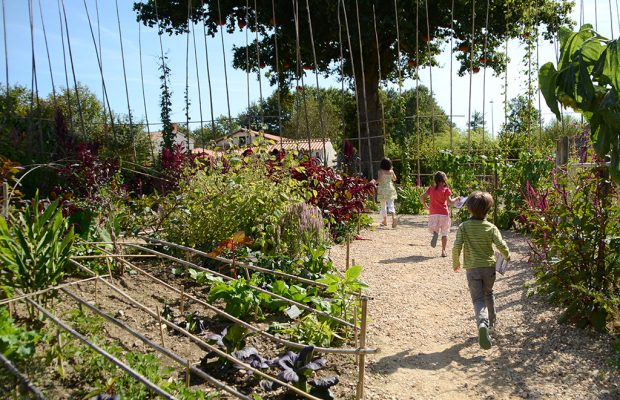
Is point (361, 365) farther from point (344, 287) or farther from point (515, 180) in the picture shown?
point (515, 180)

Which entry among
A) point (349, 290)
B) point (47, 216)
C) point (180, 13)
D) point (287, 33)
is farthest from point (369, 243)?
point (180, 13)

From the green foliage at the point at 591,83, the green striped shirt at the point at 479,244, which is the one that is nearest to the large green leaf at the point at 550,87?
the green foliage at the point at 591,83

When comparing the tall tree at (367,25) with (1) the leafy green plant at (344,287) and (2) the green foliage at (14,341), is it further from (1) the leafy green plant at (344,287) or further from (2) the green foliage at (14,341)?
(2) the green foliage at (14,341)

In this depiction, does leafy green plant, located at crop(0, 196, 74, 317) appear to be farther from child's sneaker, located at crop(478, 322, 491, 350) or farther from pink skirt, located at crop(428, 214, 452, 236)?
pink skirt, located at crop(428, 214, 452, 236)

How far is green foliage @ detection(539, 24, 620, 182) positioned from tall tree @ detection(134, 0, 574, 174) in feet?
30.3

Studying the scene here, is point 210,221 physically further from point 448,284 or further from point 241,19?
point 241,19

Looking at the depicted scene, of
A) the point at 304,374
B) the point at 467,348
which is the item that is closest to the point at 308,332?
the point at 304,374

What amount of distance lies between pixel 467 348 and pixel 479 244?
845mm

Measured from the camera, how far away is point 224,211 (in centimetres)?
561

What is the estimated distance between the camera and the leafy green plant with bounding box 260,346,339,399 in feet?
9.48

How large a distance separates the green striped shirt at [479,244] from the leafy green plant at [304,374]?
188 centimetres

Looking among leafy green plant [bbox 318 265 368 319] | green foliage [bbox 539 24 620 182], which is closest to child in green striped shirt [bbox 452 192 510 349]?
leafy green plant [bbox 318 265 368 319]

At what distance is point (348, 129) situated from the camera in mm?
21859

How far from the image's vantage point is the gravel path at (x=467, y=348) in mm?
3342
